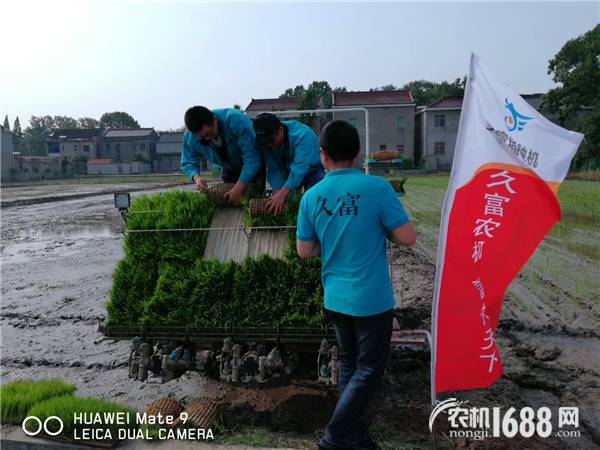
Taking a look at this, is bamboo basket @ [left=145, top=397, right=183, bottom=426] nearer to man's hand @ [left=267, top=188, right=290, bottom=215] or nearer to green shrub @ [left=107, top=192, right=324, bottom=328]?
green shrub @ [left=107, top=192, right=324, bottom=328]

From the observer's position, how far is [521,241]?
2.78 metres

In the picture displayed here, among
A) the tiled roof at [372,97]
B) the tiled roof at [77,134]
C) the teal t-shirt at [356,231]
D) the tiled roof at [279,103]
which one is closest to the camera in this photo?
the teal t-shirt at [356,231]

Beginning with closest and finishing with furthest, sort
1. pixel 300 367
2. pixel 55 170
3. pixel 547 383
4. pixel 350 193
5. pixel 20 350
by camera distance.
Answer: pixel 350 193 < pixel 547 383 < pixel 300 367 < pixel 20 350 < pixel 55 170

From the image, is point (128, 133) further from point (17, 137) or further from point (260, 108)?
point (260, 108)

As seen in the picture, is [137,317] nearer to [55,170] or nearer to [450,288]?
[450,288]

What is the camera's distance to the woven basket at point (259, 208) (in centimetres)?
396

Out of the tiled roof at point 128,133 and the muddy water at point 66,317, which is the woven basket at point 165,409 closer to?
the muddy water at point 66,317

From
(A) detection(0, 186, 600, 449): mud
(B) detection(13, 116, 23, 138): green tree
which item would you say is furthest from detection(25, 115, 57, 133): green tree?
(A) detection(0, 186, 600, 449): mud

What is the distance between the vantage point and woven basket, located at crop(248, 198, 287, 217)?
13.0ft

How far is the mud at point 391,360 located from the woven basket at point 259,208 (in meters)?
1.06

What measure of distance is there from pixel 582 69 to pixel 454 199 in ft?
120

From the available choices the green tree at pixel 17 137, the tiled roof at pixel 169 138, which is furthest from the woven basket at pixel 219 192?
the green tree at pixel 17 137

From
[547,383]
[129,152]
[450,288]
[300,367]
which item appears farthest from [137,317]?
[129,152]

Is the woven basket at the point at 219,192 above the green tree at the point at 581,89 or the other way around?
the other way around
